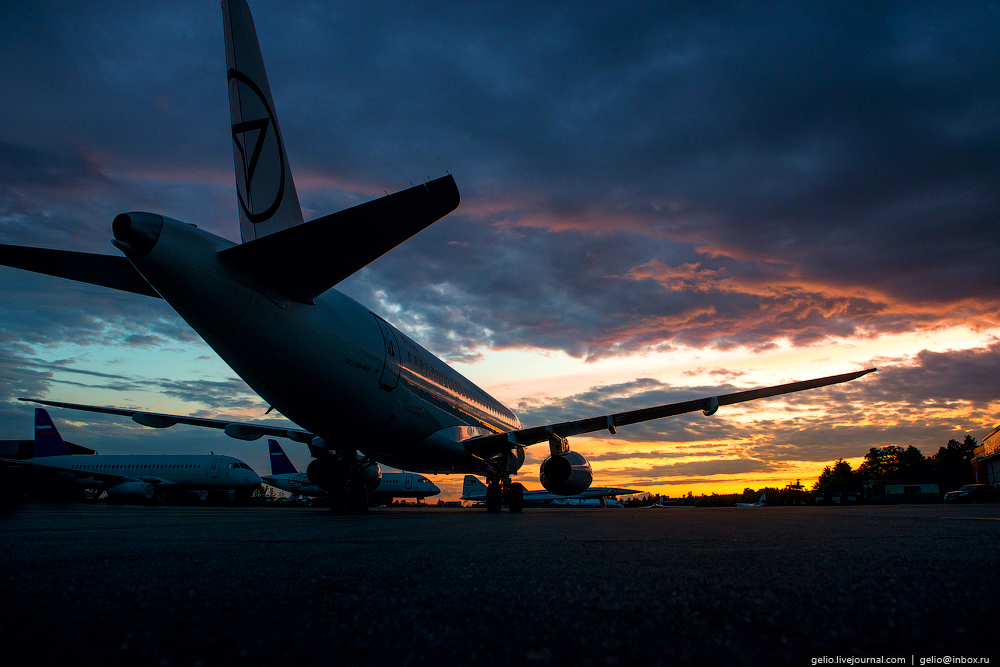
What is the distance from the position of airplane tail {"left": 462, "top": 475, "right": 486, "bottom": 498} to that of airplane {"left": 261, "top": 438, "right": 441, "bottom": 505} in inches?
540

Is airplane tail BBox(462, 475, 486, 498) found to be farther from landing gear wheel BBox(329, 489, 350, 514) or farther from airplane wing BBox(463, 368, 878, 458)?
landing gear wheel BBox(329, 489, 350, 514)

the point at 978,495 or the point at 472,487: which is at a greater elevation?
the point at 978,495

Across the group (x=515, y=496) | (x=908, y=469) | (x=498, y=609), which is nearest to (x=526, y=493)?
(x=515, y=496)

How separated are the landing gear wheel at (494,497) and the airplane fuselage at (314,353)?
1.58m

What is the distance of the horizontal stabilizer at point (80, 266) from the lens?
252 inches

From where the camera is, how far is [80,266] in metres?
7.00

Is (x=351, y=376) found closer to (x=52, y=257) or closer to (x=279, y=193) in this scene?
(x=279, y=193)

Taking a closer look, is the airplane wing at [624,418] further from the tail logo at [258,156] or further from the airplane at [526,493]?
the airplane at [526,493]

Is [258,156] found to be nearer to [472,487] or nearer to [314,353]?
[314,353]

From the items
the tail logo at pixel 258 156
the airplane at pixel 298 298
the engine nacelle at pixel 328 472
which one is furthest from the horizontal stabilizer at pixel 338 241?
the engine nacelle at pixel 328 472

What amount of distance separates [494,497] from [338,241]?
11014 mm

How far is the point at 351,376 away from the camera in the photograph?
973 centimetres

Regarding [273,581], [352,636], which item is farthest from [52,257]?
[352,636]

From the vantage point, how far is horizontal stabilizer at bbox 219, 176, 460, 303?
246 inches
